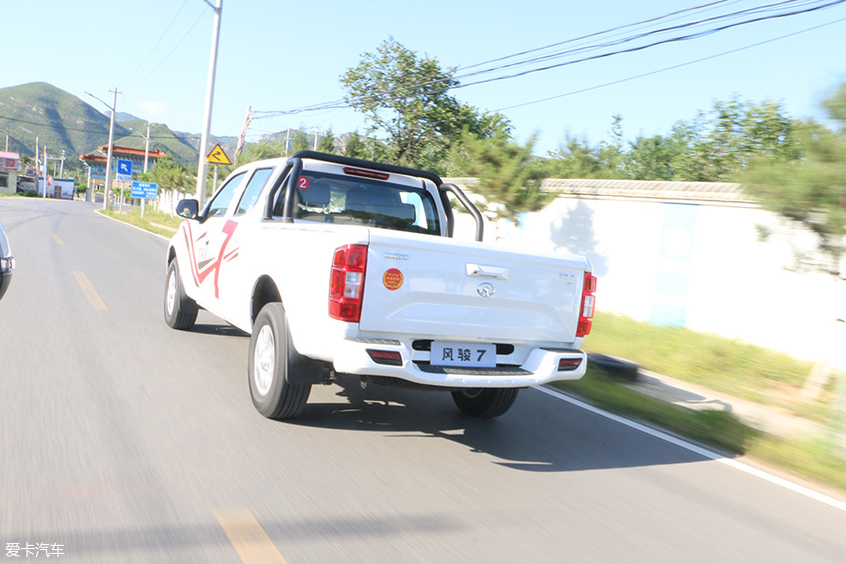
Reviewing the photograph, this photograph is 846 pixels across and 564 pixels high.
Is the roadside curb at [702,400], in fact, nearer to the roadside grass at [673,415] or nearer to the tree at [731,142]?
the roadside grass at [673,415]

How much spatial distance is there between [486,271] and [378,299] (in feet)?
2.52

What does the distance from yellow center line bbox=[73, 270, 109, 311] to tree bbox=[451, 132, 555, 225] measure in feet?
24.6

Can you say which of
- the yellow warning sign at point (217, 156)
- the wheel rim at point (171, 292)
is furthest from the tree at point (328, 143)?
the wheel rim at point (171, 292)

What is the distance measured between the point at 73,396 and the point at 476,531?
3.26 m

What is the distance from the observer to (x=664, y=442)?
585 centimetres

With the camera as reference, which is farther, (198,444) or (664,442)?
(664,442)

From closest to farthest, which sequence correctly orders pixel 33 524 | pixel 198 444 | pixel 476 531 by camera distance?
pixel 33 524
pixel 476 531
pixel 198 444

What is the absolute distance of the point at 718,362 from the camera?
30.8 feet

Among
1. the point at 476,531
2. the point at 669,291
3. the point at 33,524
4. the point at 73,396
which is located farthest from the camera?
the point at 669,291

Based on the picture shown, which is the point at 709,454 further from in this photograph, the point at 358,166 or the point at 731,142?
the point at 731,142

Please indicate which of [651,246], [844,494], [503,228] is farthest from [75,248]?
[844,494]

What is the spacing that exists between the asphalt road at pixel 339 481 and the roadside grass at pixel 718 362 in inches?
101

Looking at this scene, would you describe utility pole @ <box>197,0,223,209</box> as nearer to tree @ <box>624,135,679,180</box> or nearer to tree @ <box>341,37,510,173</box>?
tree @ <box>341,37,510,173</box>

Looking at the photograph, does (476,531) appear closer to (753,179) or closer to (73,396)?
(73,396)
